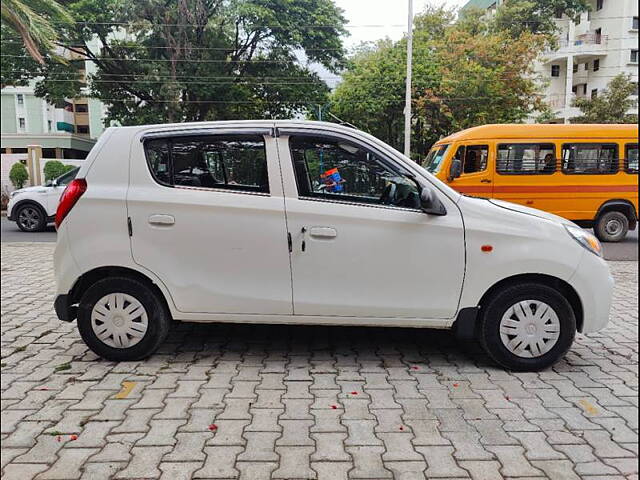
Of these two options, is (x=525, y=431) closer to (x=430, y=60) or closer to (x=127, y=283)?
(x=127, y=283)

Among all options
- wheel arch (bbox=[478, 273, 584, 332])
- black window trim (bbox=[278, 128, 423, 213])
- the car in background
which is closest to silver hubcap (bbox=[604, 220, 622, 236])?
wheel arch (bbox=[478, 273, 584, 332])

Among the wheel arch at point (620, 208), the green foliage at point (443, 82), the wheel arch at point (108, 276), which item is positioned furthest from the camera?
the wheel arch at point (620, 208)

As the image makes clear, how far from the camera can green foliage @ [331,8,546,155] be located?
928 centimetres

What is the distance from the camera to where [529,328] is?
11.6ft

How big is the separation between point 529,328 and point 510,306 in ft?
0.69

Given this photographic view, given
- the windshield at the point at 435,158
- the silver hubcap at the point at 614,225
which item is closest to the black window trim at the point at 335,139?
the windshield at the point at 435,158

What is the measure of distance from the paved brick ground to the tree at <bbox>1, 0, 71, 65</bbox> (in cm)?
191

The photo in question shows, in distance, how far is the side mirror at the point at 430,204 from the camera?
3428 millimetres

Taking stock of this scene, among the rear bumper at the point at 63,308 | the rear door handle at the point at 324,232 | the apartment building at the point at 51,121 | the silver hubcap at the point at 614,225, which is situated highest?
the apartment building at the point at 51,121

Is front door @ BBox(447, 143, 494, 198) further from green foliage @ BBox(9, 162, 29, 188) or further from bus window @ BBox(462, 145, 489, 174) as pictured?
green foliage @ BBox(9, 162, 29, 188)

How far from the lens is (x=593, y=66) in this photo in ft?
45.1

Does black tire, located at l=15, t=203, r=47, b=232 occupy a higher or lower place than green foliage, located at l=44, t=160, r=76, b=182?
lower

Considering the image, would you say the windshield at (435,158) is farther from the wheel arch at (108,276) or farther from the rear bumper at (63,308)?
the rear bumper at (63,308)

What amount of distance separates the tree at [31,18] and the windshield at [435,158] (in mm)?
8368
